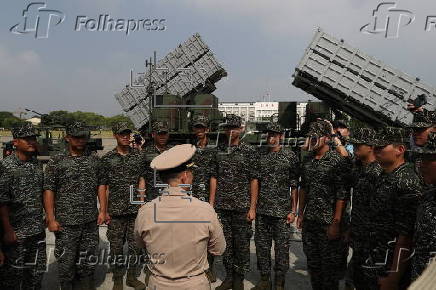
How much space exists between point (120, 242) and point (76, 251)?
0.50 metres

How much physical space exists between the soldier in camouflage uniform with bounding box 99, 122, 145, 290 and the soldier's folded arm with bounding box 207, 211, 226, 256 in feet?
6.85

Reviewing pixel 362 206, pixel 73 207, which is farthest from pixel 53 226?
pixel 362 206

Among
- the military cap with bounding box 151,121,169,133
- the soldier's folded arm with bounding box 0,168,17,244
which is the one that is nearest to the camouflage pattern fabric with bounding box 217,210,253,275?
the military cap with bounding box 151,121,169,133

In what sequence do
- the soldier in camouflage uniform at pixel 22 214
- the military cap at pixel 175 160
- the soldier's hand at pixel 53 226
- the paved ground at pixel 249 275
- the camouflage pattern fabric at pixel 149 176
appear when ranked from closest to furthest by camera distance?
the military cap at pixel 175 160
the soldier in camouflage uniform at pixel 22 214
the soldier's hand at pixel 53 226
the paved ground at pixel 249 275
the camouflage pattern fabric at pixel 149 176

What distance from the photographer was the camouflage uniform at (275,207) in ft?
12.4

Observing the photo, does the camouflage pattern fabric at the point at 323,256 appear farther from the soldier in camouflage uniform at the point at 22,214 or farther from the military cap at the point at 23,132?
the military cap at the point at 23,132

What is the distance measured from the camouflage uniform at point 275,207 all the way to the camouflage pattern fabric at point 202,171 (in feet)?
2.08

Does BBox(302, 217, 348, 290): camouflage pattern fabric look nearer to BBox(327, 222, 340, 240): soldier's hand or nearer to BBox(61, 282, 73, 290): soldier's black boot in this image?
BBox(327, 222, 340, 240): soldier's hand

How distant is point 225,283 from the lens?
391 cm

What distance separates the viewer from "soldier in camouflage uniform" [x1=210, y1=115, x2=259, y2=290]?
154 inches

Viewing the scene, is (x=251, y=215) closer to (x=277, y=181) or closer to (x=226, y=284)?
(x=277, y=181)

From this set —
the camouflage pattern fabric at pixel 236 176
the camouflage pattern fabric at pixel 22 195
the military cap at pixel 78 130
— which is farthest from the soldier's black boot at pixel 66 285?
the camouflage pattern fabric at pixel 236 176

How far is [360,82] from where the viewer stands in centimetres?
870

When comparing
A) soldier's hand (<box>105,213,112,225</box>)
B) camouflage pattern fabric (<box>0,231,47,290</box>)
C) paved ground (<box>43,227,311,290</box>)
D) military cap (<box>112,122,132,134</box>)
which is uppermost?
military cap (<box>112,122,132,134</box>)
